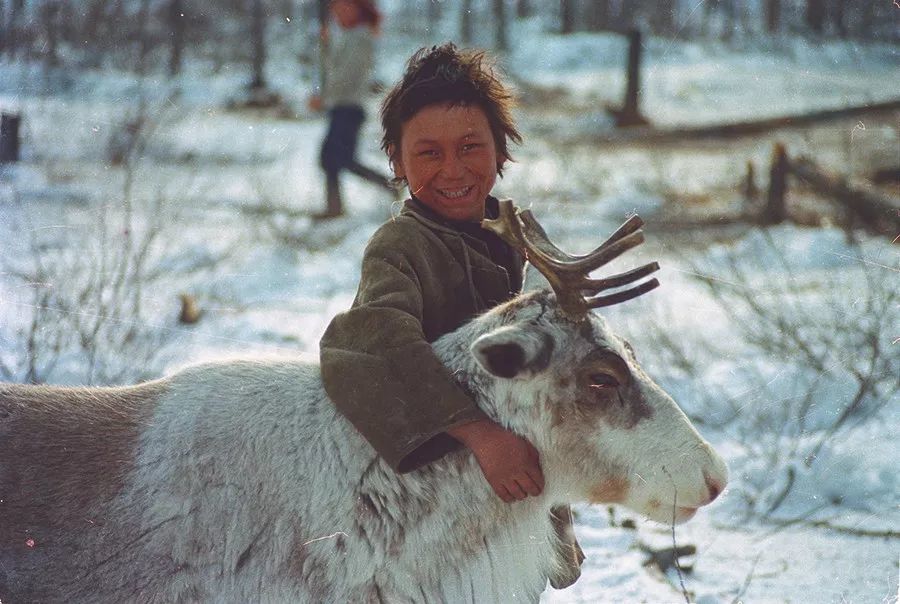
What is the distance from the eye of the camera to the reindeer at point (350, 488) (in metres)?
2.61

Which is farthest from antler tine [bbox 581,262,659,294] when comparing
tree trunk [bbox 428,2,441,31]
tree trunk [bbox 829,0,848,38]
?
tree trunk [bbox 428,2,441,31]

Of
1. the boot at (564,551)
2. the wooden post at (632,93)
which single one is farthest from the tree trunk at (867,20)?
the boot at (564,551)

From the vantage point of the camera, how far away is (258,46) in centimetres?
1589

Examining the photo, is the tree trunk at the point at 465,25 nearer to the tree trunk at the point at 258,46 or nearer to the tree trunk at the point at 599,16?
the tree trunk at the point at 599,16

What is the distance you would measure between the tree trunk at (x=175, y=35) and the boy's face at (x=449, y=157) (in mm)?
12269

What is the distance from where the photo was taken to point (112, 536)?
265cm

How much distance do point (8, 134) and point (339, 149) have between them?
9.80 feet

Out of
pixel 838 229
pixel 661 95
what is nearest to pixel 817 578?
pixel 838 229

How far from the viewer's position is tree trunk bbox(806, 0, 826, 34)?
13844mm

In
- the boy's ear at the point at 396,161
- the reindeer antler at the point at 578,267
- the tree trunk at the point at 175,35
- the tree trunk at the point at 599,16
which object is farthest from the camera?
the tree trunk at the point at 599,16

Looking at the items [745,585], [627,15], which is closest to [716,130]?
[627,15]

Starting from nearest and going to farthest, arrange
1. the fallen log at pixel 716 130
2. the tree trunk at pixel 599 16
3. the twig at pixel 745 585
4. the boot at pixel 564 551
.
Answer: the boot at pixel 564 551, the twig at pixel 745 585, the fallen log at pixel 716 130, the tree trunk at pixel 599 16

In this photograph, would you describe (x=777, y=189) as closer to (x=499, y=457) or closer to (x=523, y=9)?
(x=499, y=457)

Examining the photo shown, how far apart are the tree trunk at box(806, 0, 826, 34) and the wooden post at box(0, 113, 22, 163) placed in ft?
35.8
